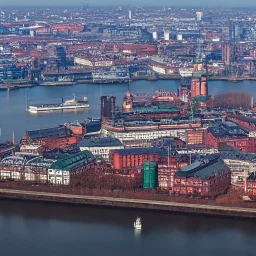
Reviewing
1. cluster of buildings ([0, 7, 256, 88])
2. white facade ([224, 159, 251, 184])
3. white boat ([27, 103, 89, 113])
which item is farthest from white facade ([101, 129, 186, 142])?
cluster of buildings ([0, 7, 256, 88])

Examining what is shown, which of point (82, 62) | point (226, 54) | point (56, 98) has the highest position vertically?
point (226, 54)

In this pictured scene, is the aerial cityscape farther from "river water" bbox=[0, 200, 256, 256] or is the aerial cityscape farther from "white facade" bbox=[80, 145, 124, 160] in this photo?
"river water" bbox=[0, 200, 256, 256]

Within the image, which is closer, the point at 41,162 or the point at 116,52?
the point at 41,162

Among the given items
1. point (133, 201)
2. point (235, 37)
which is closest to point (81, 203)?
point (133, 201)

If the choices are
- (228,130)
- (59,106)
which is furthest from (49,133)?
(59,106)

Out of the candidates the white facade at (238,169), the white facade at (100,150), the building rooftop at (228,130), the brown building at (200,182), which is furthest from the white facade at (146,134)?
the brown building at (200,182)

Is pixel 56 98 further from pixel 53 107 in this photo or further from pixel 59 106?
pixel 53 107

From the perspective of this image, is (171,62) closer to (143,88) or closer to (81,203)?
(143,88)

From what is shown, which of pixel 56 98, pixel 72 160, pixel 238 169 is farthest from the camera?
pixel 56 98

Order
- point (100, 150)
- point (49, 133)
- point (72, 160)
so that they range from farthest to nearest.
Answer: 1. point (49, 133)
2. point (100, 150)
3. point (72, 160)
